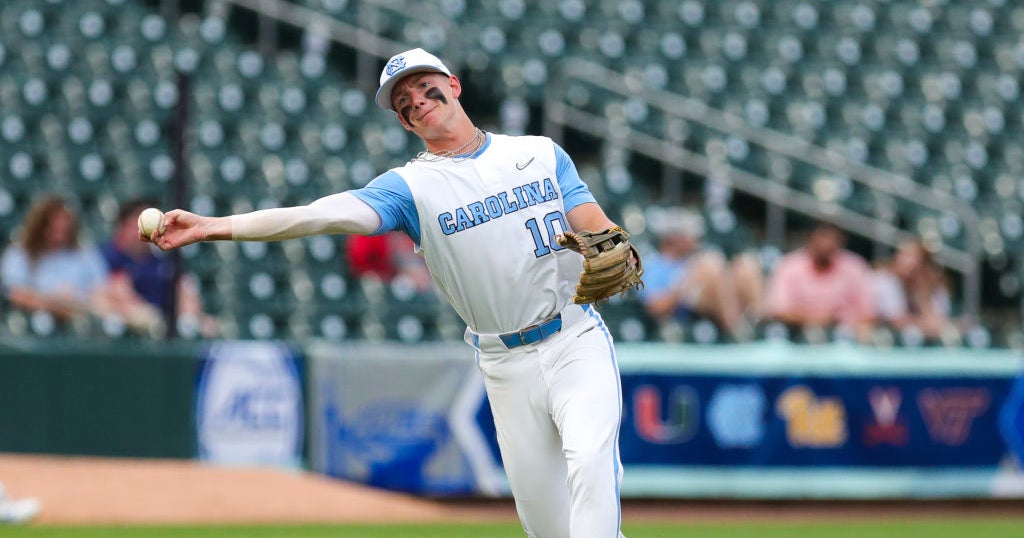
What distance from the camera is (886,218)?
13.5 meters

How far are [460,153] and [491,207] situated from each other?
10.7 inches

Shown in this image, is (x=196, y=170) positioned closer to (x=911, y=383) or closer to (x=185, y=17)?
(x=185, y=17)

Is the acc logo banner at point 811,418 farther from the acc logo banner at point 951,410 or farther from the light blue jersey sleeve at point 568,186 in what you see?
the light blue jersey sleeve at point 568,186

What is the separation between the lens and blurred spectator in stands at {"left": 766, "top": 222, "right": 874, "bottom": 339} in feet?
34.9

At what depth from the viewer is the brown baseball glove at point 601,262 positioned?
4.75m

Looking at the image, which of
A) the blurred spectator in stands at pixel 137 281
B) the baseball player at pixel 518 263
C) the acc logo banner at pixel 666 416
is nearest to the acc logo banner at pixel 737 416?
the acc logo banner at pixel 666 416

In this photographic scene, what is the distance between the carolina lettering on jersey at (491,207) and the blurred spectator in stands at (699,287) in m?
5.48

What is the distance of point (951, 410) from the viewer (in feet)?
33.3

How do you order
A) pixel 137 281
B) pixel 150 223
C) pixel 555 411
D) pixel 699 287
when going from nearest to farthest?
pixel 150 223 < pixel 555 411 < pixel 137 281 < pixel 699 287

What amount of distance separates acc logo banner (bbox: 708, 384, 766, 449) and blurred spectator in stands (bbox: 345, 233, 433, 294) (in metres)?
2.34

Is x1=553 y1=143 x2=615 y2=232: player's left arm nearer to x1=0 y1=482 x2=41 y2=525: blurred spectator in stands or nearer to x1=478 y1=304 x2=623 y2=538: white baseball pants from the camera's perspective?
x1=478 y1=304 x2=623 y2=538: white baseball pants

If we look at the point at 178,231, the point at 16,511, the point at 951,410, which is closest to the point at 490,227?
the point at 178,231

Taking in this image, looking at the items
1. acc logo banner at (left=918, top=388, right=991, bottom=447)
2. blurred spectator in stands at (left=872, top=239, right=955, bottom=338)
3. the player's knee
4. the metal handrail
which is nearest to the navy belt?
the player's knee

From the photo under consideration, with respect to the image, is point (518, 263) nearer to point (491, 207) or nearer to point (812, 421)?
point (491, 207)
